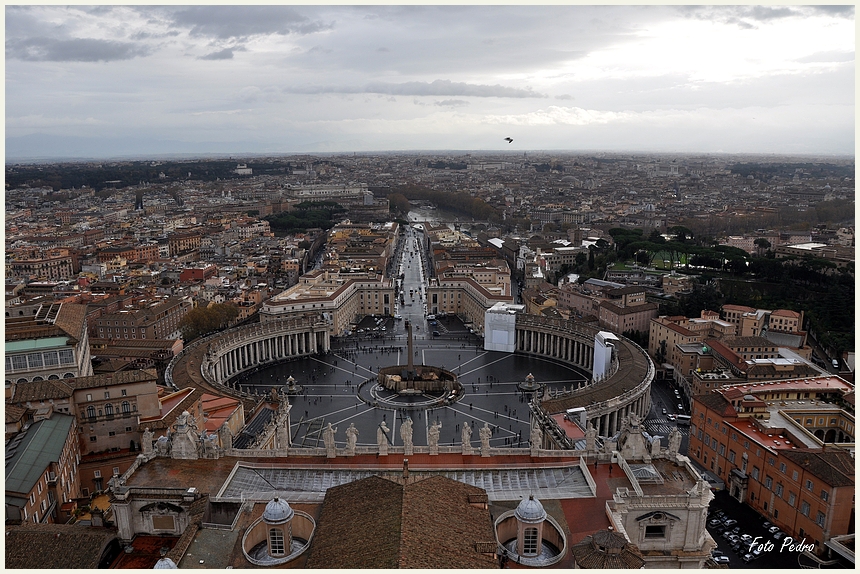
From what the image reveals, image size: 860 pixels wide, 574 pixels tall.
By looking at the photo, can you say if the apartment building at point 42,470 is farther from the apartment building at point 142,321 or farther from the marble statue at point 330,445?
the apartment building at point 142,321

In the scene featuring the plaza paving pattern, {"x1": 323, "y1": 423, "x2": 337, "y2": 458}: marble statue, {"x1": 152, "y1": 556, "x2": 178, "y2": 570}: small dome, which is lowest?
the plaza paving pattern

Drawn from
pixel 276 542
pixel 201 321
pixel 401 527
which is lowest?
pixel 201 321

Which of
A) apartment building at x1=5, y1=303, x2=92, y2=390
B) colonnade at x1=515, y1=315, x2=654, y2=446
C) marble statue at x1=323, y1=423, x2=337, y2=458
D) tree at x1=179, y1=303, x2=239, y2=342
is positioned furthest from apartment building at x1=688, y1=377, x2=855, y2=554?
Result: tree at x1=179, y1=303, x2=239, y2=342

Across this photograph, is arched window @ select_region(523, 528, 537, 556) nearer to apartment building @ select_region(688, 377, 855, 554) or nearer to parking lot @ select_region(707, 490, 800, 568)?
parking lot @ select_region(707, 490, 800, 568)

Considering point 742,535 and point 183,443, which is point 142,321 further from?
point 742,535

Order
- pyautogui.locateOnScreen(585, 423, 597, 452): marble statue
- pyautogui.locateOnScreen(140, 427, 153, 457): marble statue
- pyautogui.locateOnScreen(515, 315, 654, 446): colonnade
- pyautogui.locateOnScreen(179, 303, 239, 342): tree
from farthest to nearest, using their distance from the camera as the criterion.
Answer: pyautogui.locateOnScreen(179, 303, 239, 342): tree → pyautogui.locateOnScreen(515, 315, 654, 446): colonnade → pyautogui.locateOnScreen(585, 423, 597, 452): marble statue → pyautogui.locateOnScreen(140, 427, 153, 457): marble statue

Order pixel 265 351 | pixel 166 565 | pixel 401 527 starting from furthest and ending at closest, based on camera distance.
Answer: pixel 265 351 → pixel 401 527 → pixel 166 565

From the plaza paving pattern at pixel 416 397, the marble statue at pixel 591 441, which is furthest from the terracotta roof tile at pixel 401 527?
the plaza paving pattern at pixel 416 397

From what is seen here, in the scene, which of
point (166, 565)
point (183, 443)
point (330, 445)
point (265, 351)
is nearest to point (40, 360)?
point (183, 443)
